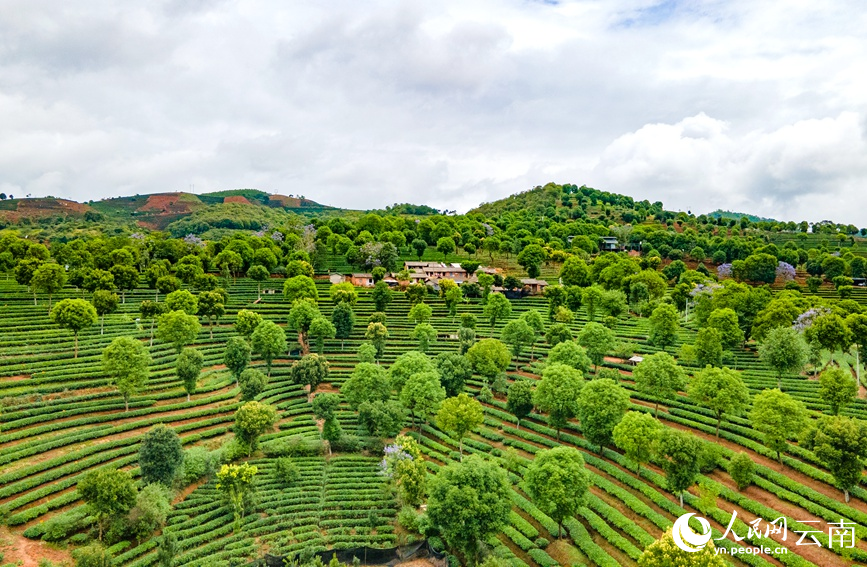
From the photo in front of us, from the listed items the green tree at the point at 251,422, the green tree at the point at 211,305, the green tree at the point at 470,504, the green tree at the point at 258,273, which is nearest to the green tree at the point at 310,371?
the green tree at the point at 251,422

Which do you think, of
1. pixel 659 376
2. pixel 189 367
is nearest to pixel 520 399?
pixel 659 376

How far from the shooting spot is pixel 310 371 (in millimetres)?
52969

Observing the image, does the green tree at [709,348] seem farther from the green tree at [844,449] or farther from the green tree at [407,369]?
the green tree at [407,369]

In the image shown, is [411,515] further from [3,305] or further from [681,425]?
[3,305]

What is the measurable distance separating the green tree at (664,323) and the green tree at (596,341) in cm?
986

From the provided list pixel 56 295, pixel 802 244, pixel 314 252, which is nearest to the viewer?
pixel 56 295

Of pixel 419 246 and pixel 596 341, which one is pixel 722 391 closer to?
pixel 596 341

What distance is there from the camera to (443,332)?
247ft

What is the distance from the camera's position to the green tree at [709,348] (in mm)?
55781

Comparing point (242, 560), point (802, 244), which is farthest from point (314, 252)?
point (802, 244)

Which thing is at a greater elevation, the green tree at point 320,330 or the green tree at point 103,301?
the green tree at point 103,301

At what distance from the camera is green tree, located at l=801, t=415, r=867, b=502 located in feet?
107

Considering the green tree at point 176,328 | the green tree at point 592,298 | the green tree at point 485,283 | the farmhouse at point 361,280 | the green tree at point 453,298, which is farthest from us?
the farmhouse at point 361,280

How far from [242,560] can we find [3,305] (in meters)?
58.8
